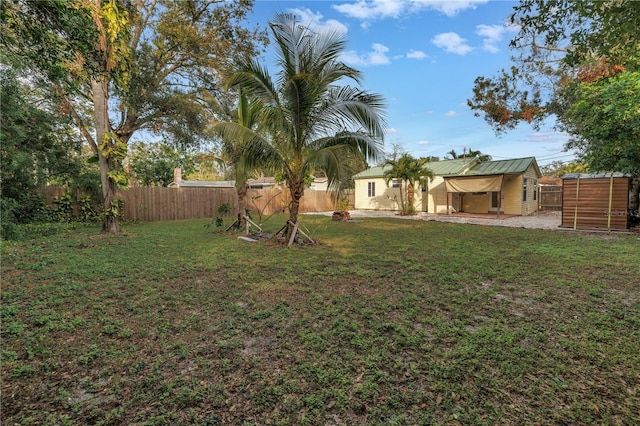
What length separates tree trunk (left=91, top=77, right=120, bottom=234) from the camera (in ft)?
24.8

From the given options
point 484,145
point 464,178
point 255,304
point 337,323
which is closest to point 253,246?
point 255,304

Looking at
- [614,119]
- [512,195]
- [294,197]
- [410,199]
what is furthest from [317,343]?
[512,195]

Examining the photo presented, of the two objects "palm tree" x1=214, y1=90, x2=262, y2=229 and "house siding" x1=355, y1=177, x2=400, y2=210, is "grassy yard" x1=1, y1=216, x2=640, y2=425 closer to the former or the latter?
"palm tree" x1=214, y1=90, x2=262, y2=229

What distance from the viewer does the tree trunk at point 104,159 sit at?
755 cm

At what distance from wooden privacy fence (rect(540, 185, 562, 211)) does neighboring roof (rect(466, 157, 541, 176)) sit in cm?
338

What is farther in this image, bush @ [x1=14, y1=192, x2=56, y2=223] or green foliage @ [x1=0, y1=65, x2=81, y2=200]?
bush @ [x1=14, y1=192, x2=56, y2=223]

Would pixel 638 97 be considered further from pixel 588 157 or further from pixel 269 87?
pixel 269 87

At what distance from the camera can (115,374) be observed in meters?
2.07

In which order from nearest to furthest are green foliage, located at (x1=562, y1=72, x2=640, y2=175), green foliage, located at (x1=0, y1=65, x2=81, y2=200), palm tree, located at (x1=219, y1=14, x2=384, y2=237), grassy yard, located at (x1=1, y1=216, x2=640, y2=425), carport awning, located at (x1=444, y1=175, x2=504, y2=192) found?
grassy yard, located at (x1=1, y1=216, x2=640, y2=425) → palm tree, located at (x1=219, y1=14, x2=384, y2=237) → green foliage, located at (x1=562, y1=72, x2=640, y2=175) → green foliage, located at (x1=0, y1=65, x2=81, y2=200) → carport awning, located at (x1=444, y1=175, x2=504, y2=192)

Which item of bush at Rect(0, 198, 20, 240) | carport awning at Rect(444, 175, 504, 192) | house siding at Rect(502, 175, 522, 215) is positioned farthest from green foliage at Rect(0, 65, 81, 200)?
house siding at Rect(502, 175, 522, 215)

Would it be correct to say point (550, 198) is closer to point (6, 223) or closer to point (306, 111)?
point (306, 111)

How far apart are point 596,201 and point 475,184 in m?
6.13

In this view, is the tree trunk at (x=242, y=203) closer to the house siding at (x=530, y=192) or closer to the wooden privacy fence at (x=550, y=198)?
the house siding at (x=530, y=192)

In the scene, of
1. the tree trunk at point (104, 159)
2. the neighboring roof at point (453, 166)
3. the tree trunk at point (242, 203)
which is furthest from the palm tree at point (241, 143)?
the neighboring roof at point (453, 166)
